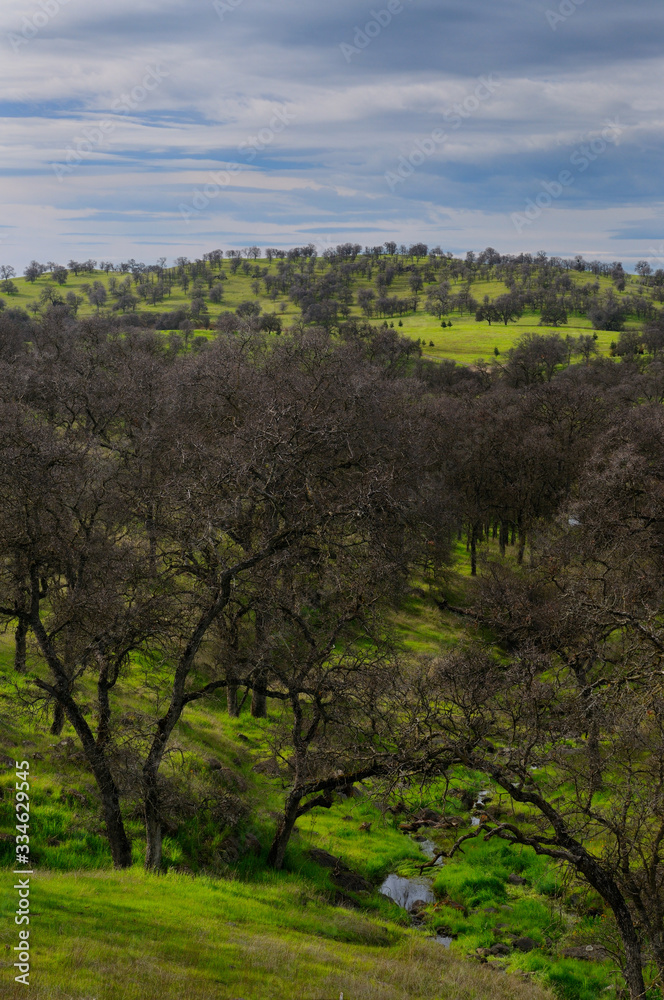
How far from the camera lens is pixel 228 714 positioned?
95.5 ft

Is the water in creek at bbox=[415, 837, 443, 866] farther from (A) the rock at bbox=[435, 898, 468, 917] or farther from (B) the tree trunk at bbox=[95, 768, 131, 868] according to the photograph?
(B) the tree trunk at bbox=[95, 768, 131, 868]

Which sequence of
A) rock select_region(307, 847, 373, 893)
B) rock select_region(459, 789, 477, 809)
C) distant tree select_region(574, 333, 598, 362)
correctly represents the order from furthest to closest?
distant tree select_region(574, 333, 598, 362)
rock select_region(459, 789, 477, 809)
rock select_region(307, 847, 373, 893)

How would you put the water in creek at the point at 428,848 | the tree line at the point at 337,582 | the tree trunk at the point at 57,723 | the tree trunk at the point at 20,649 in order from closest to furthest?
the tree line at the point at 337,582
the tree trunk at the point at 57,723
the water in creek at the point at 428,848
the tree trunk at the point at 20,649

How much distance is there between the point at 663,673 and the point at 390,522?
13012 millimetres

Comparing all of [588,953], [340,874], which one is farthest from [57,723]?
[588,953]

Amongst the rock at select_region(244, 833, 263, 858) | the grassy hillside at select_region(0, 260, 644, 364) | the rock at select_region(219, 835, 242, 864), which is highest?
the grassy hillside at select_region(0, 260, 644, 364)

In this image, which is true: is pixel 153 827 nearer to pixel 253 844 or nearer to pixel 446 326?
pixel 253 844

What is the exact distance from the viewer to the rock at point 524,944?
57.5 feet

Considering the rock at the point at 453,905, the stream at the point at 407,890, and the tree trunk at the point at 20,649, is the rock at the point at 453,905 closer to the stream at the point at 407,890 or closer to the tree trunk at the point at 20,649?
the stream at the point at 407,890

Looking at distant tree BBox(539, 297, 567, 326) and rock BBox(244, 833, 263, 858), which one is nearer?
rock BBox(244, 833, 263, 858)

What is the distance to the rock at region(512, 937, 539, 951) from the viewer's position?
57.5 feet

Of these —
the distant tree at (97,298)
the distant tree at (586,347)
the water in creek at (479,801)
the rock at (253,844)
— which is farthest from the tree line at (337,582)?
the distant tree at (97,298)

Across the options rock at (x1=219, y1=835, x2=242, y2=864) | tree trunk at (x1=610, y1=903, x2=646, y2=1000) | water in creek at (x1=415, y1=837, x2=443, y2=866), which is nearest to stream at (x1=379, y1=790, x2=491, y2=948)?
water in creek at (x1=415, y1=837, x2=443, y2=866)

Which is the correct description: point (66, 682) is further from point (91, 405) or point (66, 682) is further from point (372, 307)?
point (372, 307)
